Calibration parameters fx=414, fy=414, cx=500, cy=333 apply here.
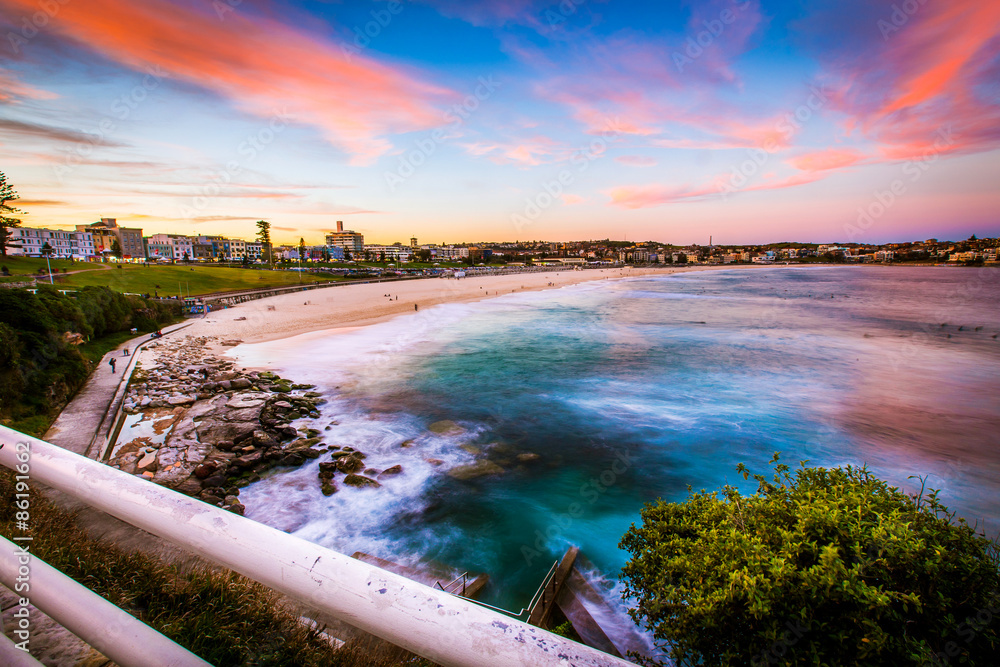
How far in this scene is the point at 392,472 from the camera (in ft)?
42.3

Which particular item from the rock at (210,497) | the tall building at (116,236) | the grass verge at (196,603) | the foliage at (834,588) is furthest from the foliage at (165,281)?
the tall building at (116,236)

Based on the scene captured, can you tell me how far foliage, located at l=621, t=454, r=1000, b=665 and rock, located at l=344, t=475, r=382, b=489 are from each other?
9068 mm

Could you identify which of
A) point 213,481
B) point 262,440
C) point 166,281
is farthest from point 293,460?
point 166,281

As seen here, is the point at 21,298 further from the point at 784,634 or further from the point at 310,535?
the point at 784,634

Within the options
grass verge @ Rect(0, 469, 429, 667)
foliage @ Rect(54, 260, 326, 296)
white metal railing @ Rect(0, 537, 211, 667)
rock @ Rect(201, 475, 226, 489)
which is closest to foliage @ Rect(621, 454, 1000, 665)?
grass verge @ Rect(0, 469, 429, 667)

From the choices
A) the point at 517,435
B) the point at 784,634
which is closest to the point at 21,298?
the point at 517,435

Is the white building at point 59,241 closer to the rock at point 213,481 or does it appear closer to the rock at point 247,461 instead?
the rock at point 247,461

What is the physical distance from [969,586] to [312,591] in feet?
18.2

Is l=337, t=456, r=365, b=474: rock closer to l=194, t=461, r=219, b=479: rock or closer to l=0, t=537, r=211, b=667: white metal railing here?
l=194, t=461, r=219, b=479: rock

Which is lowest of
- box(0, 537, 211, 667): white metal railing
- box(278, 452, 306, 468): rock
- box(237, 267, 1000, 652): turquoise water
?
box(237, 267, 1000, 652): turquoise water

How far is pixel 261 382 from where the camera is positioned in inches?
782

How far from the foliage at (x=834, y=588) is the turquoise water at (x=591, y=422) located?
5.17 meters

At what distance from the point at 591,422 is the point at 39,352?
857 inches

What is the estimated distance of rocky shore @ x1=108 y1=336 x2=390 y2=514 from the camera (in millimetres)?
11109
